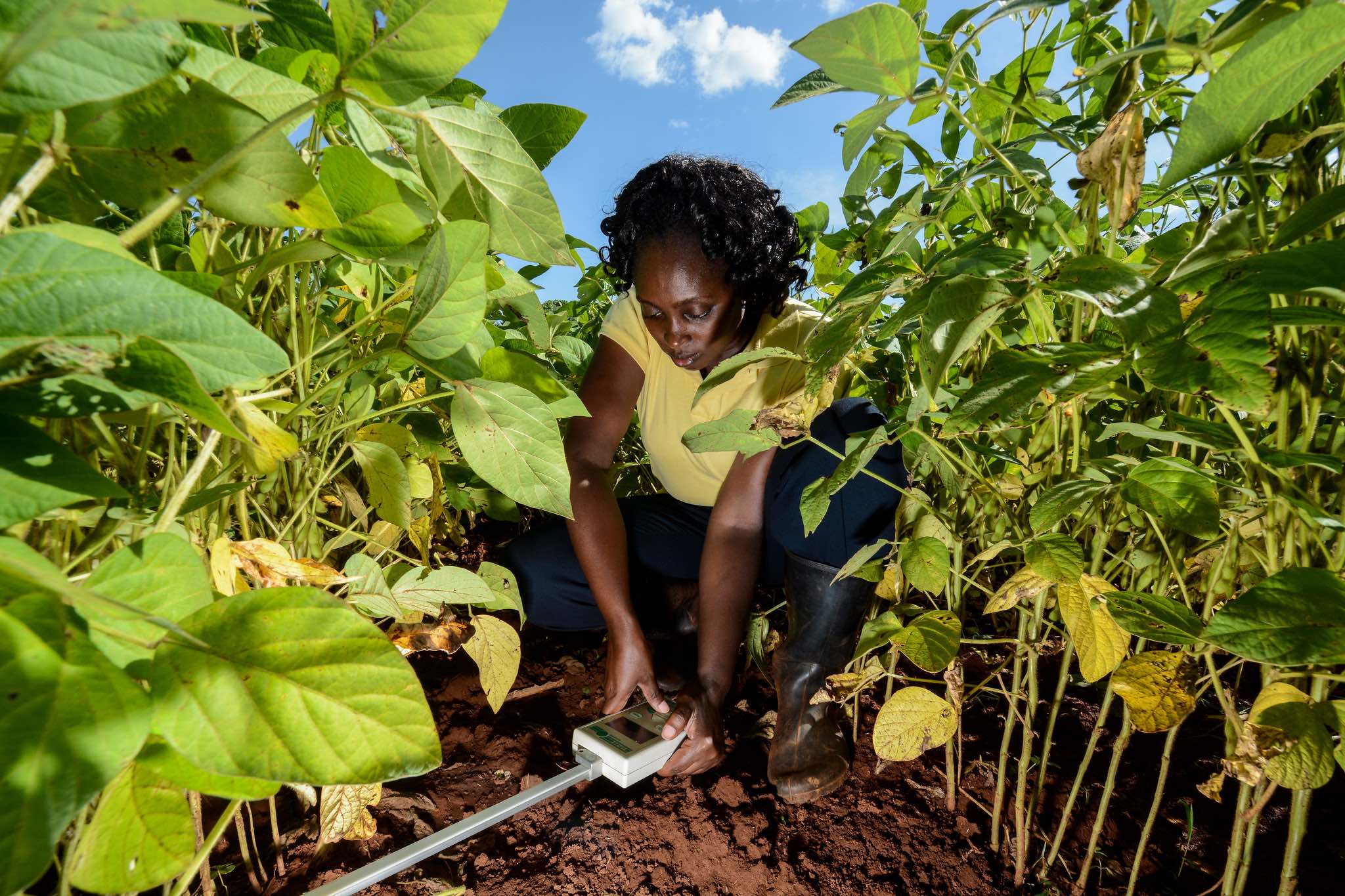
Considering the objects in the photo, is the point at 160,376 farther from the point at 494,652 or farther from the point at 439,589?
the point at 494,652

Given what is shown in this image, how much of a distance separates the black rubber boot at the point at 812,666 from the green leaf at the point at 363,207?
90 centimetres

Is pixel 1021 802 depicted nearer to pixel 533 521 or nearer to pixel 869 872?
pixel 869 872

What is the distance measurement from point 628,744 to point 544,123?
32.9 inches

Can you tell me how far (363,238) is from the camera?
0.42 meters

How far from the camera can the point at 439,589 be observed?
2.23ft

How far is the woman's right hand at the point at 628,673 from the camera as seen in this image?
1222mm

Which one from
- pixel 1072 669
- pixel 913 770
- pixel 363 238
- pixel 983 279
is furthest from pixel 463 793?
pixel 1072 669

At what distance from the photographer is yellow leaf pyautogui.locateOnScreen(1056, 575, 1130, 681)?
620mm

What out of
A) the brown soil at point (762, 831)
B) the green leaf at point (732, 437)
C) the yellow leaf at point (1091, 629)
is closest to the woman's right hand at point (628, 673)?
the brown soil at point (762, 831)

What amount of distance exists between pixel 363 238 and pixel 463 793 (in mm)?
851

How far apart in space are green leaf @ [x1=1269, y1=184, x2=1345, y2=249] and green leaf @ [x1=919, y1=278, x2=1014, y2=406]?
14 centimetres

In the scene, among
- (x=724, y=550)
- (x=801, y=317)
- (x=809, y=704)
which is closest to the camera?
(x=809, y=704)

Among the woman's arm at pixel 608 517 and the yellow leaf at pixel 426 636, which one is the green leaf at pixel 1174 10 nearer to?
the yellow leaf at pixel 426 636

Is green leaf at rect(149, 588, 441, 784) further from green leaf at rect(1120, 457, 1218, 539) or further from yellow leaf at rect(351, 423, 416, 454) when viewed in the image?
green leaf at rect(1120, 457, 1218, 539)
